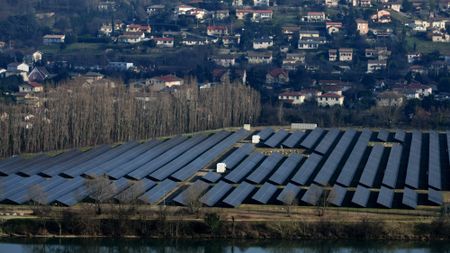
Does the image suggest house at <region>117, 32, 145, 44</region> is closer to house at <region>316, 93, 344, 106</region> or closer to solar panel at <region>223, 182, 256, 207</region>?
house at <region>316, 93, 344, 106</region>

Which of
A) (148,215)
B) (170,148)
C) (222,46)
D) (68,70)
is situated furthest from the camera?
(222,46)

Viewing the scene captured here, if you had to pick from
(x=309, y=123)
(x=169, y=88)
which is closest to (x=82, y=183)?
(x=309, y=123)

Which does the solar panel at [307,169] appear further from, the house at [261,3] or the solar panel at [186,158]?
the house at [261,3]

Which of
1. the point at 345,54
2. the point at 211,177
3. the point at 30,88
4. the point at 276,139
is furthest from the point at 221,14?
the point at 211,177

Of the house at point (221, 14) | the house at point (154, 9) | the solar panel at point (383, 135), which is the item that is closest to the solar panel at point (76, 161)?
the solar panel at point (383, 135)

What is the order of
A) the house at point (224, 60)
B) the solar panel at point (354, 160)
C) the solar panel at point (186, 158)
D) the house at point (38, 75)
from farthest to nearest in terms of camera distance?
the house at point (224, 60) → the house at point (38, 75) → the solar panel at point (186, 158) → the solar panel at point (354, 160)

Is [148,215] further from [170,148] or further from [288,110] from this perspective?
[288,110]

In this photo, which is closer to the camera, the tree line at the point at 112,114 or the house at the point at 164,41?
the tree line at the point at 112,114
